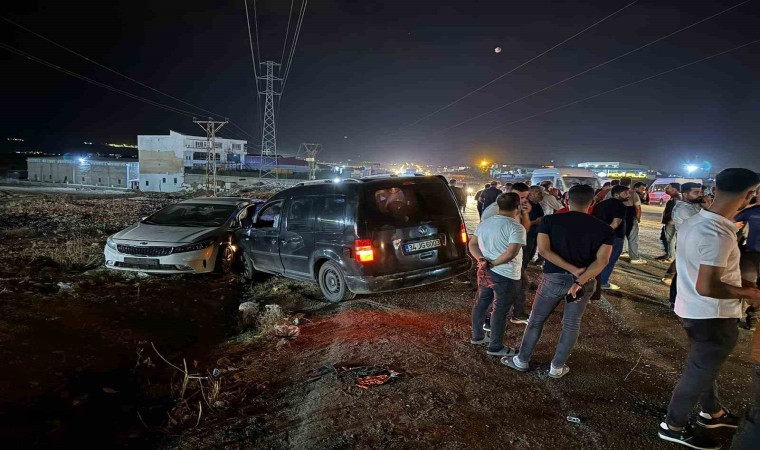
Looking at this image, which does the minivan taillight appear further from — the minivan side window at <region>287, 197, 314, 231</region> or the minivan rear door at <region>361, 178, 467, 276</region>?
the minivan side window at <region>287, 197, 314, 231</region>

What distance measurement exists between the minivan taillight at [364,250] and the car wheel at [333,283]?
1.61ft

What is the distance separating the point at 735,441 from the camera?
2.06 m

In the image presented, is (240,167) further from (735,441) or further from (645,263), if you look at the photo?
Answer: (735,441)

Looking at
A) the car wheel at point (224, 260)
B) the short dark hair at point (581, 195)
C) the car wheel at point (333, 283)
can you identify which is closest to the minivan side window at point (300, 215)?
the car wheel at point (333, 283)

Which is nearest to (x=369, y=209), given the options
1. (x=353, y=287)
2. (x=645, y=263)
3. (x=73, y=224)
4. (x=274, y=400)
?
(x=353, y=287)

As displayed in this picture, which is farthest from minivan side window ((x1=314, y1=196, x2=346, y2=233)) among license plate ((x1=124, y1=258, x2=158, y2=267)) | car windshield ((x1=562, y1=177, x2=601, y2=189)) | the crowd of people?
car windshield ((x1=562, y1=177, x2=601, y2=189))

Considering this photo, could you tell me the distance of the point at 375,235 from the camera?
5.62 metres

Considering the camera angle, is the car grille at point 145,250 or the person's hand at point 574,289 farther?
the car grille at point 145,250

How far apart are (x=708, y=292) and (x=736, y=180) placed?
721 millimetres

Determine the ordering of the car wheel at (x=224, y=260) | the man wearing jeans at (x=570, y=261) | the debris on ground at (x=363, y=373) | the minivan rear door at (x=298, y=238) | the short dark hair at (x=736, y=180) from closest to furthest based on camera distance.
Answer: the short dark hair at (x=736, y=180), the man wearing jeans at (x=570, y=261), the debris on ground at (x=363, y=373), the minivan rear door at (x=298, y=238), the car wheel at (x=224, y=260)

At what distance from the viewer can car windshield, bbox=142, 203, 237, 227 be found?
858 centimetres

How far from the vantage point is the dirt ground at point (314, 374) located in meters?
3.08

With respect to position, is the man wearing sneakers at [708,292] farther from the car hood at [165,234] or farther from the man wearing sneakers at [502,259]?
the car hood at [165,234]

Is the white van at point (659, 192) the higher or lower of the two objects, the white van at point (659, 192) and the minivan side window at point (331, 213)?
the higher
